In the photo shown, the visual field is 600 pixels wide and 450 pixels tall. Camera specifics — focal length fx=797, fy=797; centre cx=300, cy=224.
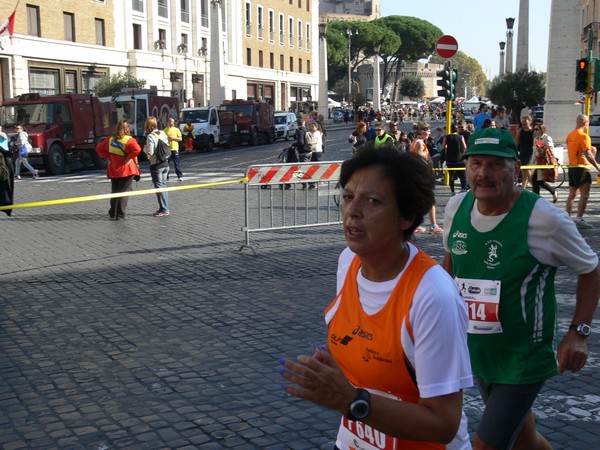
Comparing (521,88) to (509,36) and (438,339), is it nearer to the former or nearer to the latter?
(509,36)

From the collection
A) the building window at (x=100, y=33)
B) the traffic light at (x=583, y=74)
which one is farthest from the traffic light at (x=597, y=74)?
the building window at (x=100, y=33)

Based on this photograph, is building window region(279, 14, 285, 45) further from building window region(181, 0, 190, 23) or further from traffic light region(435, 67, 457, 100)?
traffic light region(435, 67, 457, 100)

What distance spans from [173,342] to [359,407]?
4.62 m

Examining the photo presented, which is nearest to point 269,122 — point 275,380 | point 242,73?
point 242,73

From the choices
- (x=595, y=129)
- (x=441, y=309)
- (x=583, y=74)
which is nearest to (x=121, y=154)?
(x=583, y=74)

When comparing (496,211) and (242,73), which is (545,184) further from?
(242,73)

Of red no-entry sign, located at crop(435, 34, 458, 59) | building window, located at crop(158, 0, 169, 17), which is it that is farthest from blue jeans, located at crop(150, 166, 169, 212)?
building window, located at crop(158, 0, 169, 17)

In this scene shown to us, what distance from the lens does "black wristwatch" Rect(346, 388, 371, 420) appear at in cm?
193

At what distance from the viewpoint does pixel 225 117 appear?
40.0 meters

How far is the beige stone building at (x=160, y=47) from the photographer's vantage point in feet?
125

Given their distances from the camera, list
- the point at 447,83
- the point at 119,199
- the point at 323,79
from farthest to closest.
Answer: the point at 323,79 → the point at 447,83 → the point at 119,199

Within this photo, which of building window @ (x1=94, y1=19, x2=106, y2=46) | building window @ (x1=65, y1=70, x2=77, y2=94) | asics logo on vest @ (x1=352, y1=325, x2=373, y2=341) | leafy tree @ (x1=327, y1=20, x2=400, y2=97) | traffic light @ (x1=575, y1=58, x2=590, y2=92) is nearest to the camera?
asics logo on vest @ (x1=352, y1=325, x2=373, y2=341)

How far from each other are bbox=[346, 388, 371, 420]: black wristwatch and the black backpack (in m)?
13.0

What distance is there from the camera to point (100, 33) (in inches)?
1731
